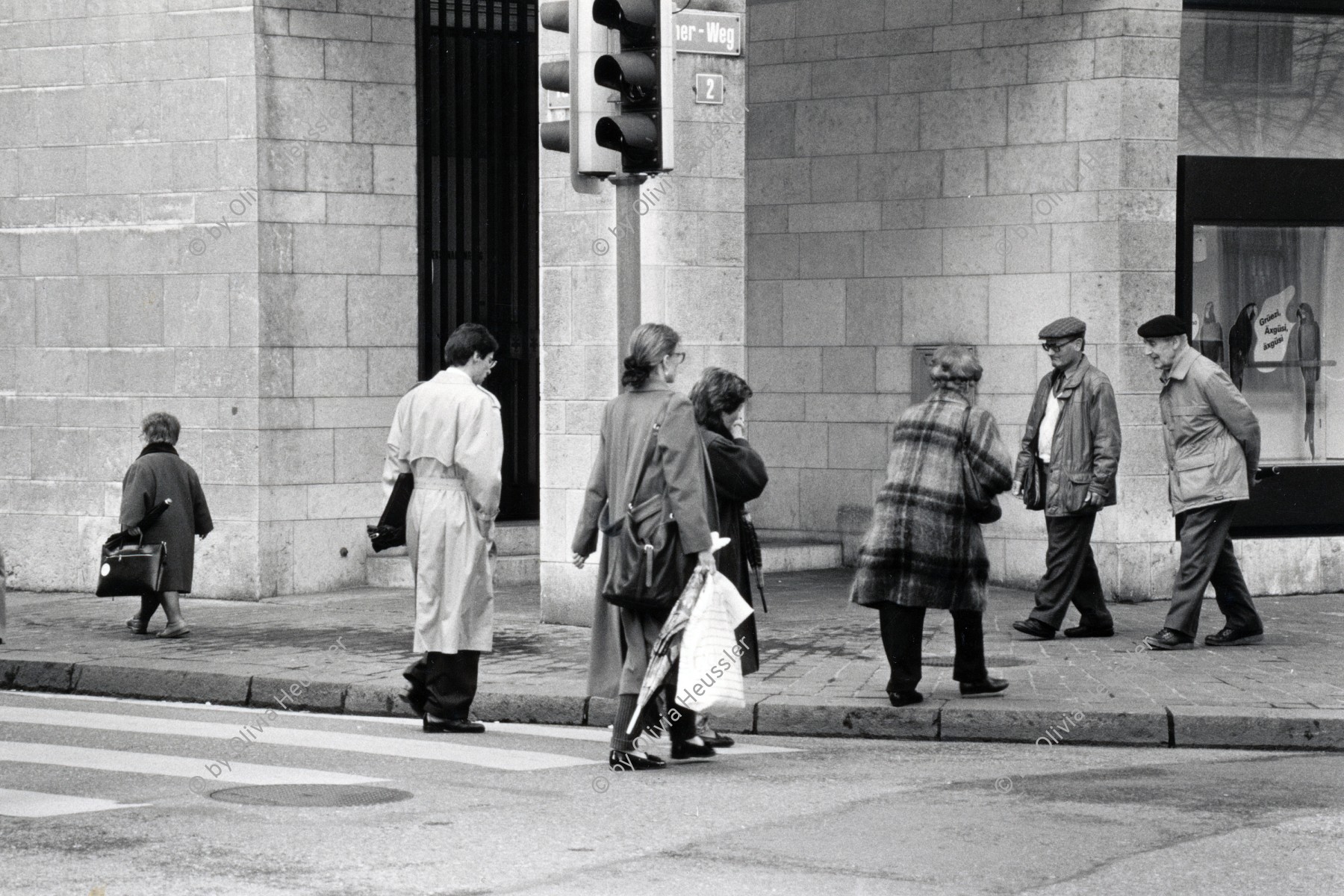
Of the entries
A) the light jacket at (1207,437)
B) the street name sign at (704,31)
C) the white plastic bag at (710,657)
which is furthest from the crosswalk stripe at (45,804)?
the street name sign at (704,31)

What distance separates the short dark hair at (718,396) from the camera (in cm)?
856

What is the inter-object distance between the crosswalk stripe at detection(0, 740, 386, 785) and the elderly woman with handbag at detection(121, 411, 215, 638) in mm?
3401

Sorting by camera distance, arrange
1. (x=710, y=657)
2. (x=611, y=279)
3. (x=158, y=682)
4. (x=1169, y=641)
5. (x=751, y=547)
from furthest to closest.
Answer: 1. (x=611, y=279)
2. (x=1169, y=641)
3. (x=158, y=682)
4. (x=751, y=547)
5. (x=710, y=657)

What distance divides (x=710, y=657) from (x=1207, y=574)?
4.14 m

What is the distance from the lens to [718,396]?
28.1 ft

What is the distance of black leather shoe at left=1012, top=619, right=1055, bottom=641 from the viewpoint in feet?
37.1

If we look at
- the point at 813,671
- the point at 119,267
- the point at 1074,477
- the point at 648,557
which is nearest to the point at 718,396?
the point at 648,557

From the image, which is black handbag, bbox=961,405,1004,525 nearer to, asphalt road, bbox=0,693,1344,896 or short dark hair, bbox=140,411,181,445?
asphalt road, bbox=0,693,1344,896

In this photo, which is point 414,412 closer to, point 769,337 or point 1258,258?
point 769,337

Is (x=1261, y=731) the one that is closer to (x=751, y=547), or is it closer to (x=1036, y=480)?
(x=751, y=547)

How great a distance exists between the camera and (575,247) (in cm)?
1206

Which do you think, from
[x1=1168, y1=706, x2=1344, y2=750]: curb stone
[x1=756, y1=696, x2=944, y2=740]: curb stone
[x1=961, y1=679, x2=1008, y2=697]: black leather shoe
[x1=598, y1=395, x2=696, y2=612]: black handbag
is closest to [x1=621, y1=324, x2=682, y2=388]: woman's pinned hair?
[x1=598, y1=395, x2=696, y2=612]: black handbag

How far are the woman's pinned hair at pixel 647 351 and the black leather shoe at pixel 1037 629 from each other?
415cm

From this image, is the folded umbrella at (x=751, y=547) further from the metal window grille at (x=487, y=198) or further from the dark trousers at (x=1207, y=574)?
the metal window grille at (x=487, y=198)
